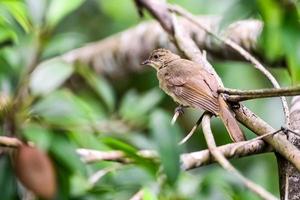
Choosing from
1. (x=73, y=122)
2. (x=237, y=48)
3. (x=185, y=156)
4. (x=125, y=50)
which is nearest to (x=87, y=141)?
(x=73, y=122)

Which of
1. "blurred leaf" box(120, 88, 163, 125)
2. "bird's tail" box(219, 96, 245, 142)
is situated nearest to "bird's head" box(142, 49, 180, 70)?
"blurred leaf" box(120, 88, 163, 125)

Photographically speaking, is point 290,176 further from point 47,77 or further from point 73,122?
point 47,77

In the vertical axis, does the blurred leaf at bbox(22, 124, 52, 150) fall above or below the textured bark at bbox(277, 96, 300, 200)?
above

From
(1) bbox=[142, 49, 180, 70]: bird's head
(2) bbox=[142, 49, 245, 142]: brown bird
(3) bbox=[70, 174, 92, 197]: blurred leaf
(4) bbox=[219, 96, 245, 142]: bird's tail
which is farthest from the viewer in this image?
(1) bbox=[142, 49, 180, 70]: bird's head

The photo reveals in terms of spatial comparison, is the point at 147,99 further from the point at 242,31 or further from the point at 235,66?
the point at 235,66

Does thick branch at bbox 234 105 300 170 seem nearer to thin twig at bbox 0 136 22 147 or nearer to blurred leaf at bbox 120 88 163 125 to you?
thin twig at bbox 0 136 22 147

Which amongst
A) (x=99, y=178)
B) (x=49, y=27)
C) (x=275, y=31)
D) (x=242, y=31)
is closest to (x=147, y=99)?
(x=242, y=31)
